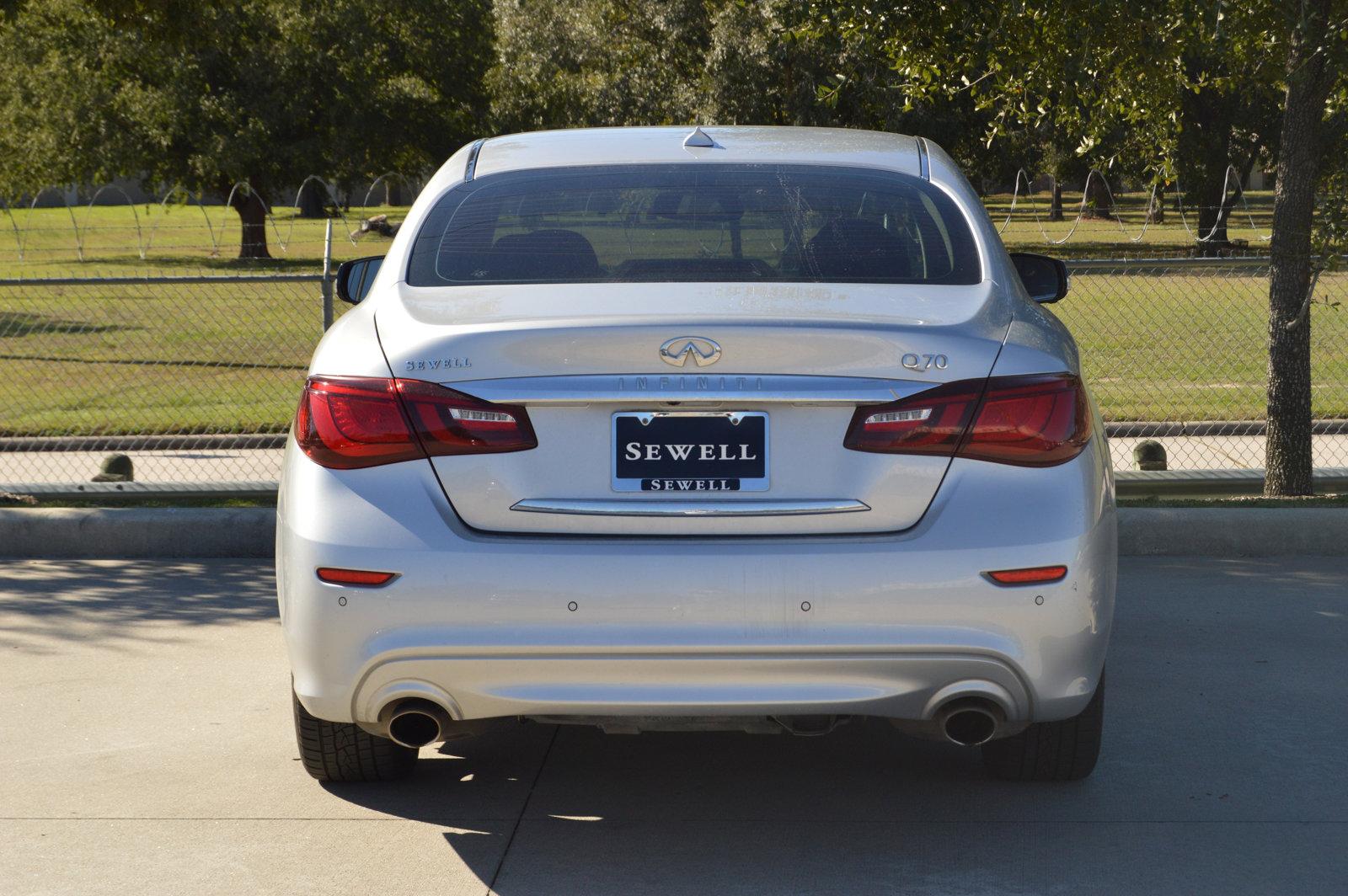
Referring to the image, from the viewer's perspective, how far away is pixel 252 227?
37.4 m

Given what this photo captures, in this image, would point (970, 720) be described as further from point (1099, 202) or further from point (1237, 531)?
point (1099, 202)

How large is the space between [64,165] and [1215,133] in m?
28.2

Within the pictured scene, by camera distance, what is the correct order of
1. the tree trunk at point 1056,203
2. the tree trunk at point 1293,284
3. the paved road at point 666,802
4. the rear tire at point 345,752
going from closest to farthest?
the paved road at point 666,802 → the rear tire at point 345,752 → the tree trunk at point 1293,284 → the tree trunk at point 1056,203

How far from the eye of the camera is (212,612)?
6.41 m

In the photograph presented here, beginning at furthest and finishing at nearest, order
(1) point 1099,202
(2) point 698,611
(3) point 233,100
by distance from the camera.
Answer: (1) point 1099,202, (3) point 233,100, (2) point 698,611

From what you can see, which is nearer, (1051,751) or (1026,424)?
(1026,424)

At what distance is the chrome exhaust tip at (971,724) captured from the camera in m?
3.63

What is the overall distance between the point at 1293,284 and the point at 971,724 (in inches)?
200

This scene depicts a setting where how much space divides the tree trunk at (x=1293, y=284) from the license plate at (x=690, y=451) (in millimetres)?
5134

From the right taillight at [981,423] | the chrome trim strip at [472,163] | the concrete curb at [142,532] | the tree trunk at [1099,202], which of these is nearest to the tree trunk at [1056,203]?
the tree trunk at [1099,202]

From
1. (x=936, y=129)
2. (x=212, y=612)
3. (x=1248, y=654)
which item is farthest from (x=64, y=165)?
(x=1248, y=654)

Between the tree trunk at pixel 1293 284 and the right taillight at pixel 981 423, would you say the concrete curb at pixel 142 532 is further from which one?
the tree trunk at pixel 1293 284

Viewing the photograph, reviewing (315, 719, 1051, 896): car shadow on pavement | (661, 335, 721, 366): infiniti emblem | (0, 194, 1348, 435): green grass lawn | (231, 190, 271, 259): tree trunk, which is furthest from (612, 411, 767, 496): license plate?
(231, 190, 271, 259): tree trunk

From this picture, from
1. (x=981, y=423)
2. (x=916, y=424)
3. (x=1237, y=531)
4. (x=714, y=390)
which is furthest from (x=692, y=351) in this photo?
(x=1237, y=531)
